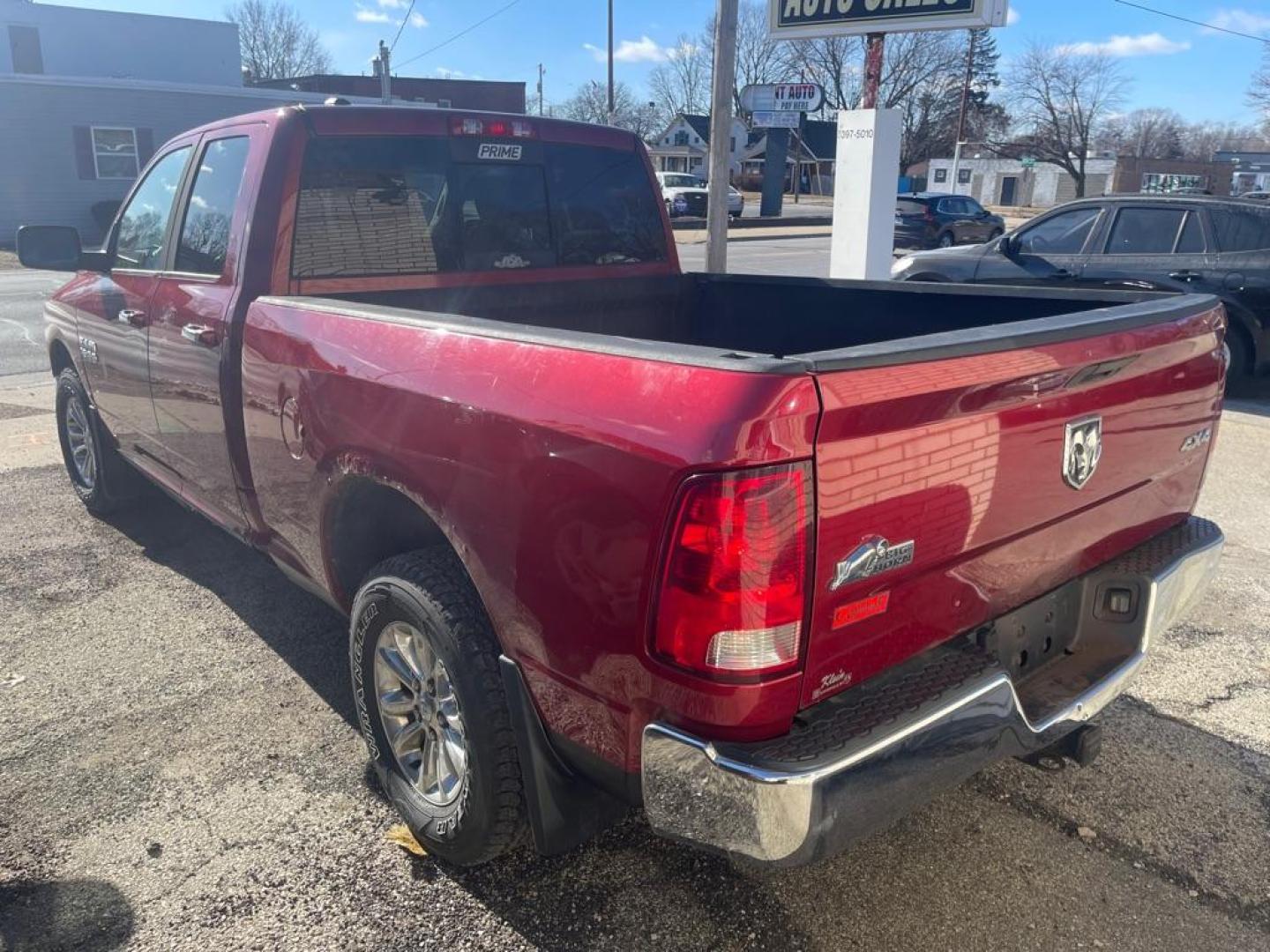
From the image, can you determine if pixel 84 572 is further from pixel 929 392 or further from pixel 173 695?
pixel 929 392

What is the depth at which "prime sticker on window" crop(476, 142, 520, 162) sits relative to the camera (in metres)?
3.74

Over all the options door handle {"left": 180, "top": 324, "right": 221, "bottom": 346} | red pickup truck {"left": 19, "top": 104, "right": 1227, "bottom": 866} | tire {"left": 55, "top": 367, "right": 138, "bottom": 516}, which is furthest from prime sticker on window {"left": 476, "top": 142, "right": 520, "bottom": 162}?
tire {"left": 55, "top": 367, "right": 138, "bottom": 516}

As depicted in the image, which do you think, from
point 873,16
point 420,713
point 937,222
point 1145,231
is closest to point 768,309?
point 420,713

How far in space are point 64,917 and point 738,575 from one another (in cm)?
201

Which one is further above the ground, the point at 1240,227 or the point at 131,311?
the point at 1240,227

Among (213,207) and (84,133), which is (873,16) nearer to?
(213,207)

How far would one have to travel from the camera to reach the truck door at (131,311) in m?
4.07

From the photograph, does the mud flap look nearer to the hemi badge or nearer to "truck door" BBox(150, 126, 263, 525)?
the hemi badge

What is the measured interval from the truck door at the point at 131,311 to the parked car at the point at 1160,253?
A: 7483mm

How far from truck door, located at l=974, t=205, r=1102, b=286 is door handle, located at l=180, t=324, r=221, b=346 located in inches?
290

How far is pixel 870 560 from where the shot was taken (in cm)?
197

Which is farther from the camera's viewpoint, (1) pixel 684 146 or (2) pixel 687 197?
(1) pixel 684 146

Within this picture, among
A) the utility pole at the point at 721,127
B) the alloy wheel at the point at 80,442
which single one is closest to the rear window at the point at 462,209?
the alloy wheel at the point at 80,442

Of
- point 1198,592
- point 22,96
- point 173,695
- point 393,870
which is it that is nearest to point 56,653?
point 173,695
